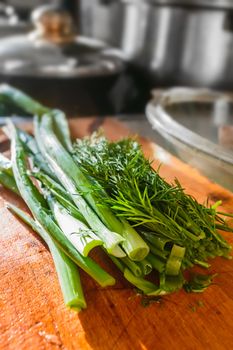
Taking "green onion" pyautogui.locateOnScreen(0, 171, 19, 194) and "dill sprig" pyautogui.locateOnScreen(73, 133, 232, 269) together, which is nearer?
"dill sprig" pyautogui.locateOnScreen(73, 133, 232, 269)

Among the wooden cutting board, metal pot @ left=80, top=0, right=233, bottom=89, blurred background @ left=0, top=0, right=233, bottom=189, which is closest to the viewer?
the wooden cutting board

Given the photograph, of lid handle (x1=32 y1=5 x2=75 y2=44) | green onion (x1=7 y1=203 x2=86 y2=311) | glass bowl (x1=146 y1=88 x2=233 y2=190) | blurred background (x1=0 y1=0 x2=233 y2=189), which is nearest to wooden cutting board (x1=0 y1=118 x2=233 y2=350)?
green onion (x1=7 y1=203 x2=86 y2=311)

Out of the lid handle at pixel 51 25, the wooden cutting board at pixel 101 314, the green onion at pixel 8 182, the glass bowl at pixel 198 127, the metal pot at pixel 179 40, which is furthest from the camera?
the lid handle at pixel 51 25

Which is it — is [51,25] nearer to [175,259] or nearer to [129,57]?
[129,57]

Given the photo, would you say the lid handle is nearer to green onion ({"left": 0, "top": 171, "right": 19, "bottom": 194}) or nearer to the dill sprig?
green onion ({"left": 0, "top": 171, "right": 19, "bottom": 194})

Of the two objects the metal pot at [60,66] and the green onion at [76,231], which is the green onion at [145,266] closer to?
the green onion at [76,231]

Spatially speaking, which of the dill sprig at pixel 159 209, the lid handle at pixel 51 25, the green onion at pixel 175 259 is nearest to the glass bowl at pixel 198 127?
the dill sprig at pixel 159 209
